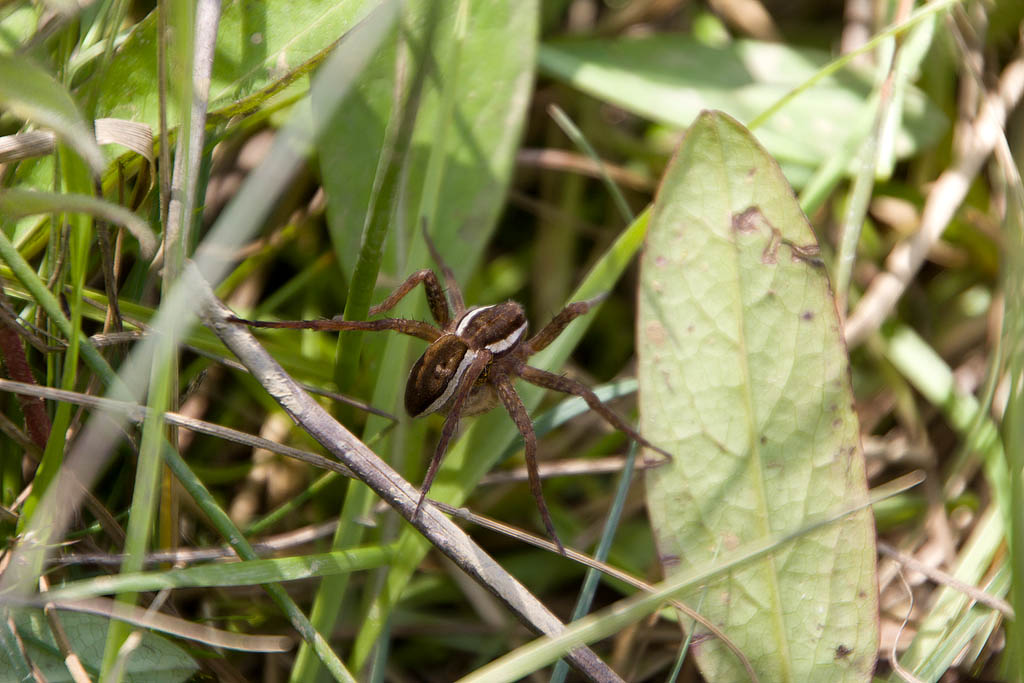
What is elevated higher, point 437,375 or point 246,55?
point 246,55

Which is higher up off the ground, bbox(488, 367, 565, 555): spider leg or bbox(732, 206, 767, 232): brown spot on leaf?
bbox(732, 206, 767, 232): brown spot on leaf

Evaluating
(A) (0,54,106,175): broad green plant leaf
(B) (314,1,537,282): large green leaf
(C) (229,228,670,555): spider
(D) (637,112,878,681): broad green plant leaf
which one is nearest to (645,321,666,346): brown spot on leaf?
(D) (637,112,878,681): broad green plant leaf

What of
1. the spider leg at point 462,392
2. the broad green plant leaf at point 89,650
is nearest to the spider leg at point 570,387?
the spider leg at point 462,392

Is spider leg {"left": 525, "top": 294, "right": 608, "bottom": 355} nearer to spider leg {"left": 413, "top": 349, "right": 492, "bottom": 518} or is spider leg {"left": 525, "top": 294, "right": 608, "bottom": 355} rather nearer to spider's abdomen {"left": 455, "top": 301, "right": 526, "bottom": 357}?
spider's abdomen {"left": 455, "top": 301, "right": 526, "bottom": 357}

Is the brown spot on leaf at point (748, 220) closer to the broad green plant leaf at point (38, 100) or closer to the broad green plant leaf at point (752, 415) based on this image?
the broad green plant leaf at point (752, 415)

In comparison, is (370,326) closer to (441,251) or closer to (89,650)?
(441,251)

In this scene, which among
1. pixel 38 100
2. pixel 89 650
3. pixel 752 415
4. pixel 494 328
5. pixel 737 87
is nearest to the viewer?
pixel 38 100

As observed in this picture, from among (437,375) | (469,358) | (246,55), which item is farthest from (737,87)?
(246,55)
